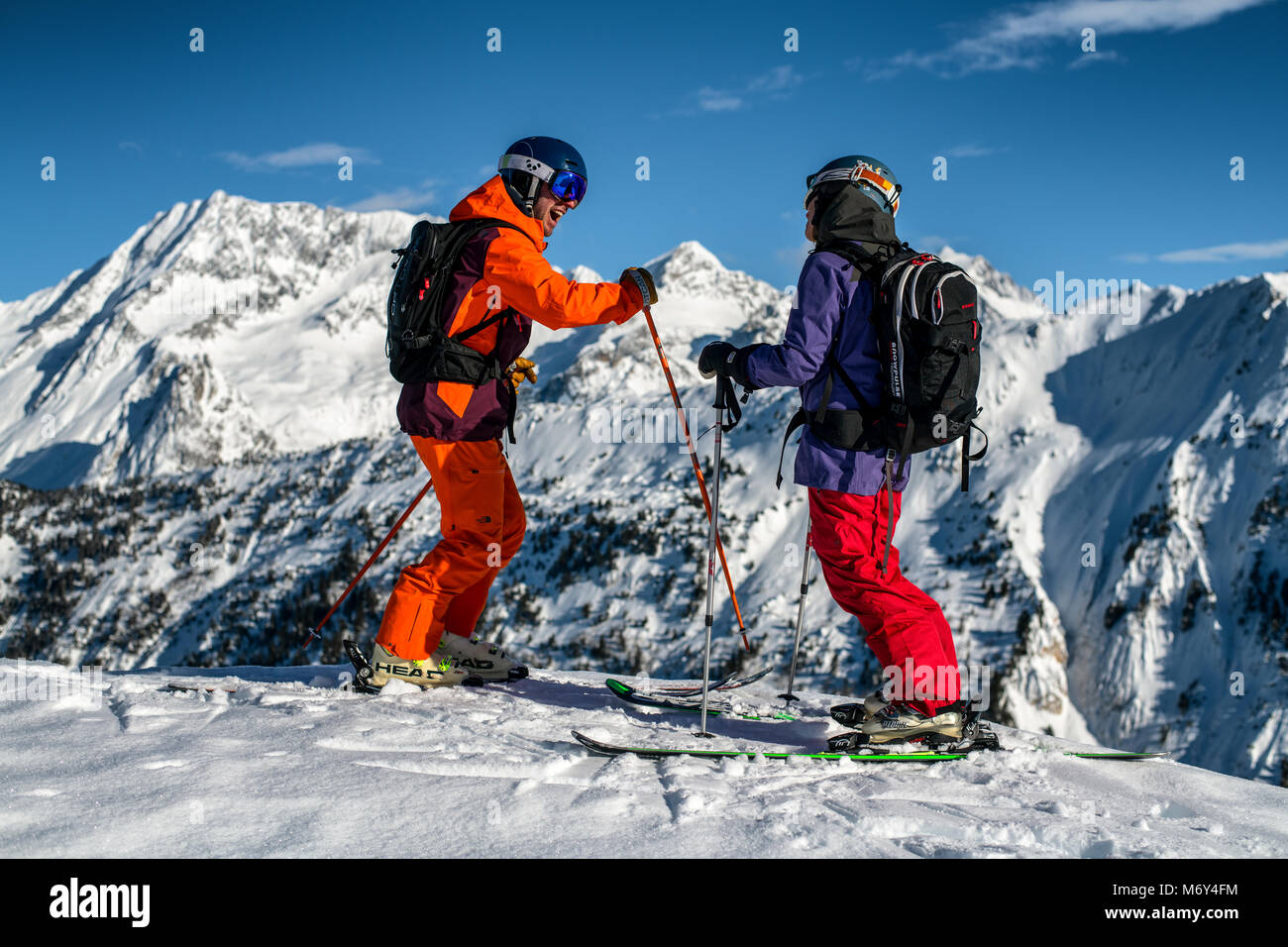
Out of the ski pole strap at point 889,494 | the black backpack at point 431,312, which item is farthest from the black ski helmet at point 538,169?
the ski pole strap at point 889,494

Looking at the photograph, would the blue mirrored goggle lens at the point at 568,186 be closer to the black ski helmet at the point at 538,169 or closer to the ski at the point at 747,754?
the black ski helmet at the point at 538,169

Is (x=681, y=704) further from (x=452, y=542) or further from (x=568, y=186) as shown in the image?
(x=568, y=186)

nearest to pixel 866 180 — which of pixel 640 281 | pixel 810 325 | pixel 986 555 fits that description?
pixel 810 325

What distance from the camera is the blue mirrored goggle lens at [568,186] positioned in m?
6.42

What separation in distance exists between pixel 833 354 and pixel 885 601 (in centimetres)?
161

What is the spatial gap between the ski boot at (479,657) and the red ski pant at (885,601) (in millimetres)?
3256

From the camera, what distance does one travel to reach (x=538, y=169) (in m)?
6.39

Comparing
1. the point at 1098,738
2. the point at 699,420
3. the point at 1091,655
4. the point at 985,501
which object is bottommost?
the point at 1098,738

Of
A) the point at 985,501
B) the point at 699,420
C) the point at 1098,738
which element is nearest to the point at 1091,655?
the point at 1098,738

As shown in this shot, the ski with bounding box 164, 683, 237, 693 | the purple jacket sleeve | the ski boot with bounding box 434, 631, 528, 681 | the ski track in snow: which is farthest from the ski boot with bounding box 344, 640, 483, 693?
the purple jacket sleeve

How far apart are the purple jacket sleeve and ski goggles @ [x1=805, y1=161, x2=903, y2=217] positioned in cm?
67
